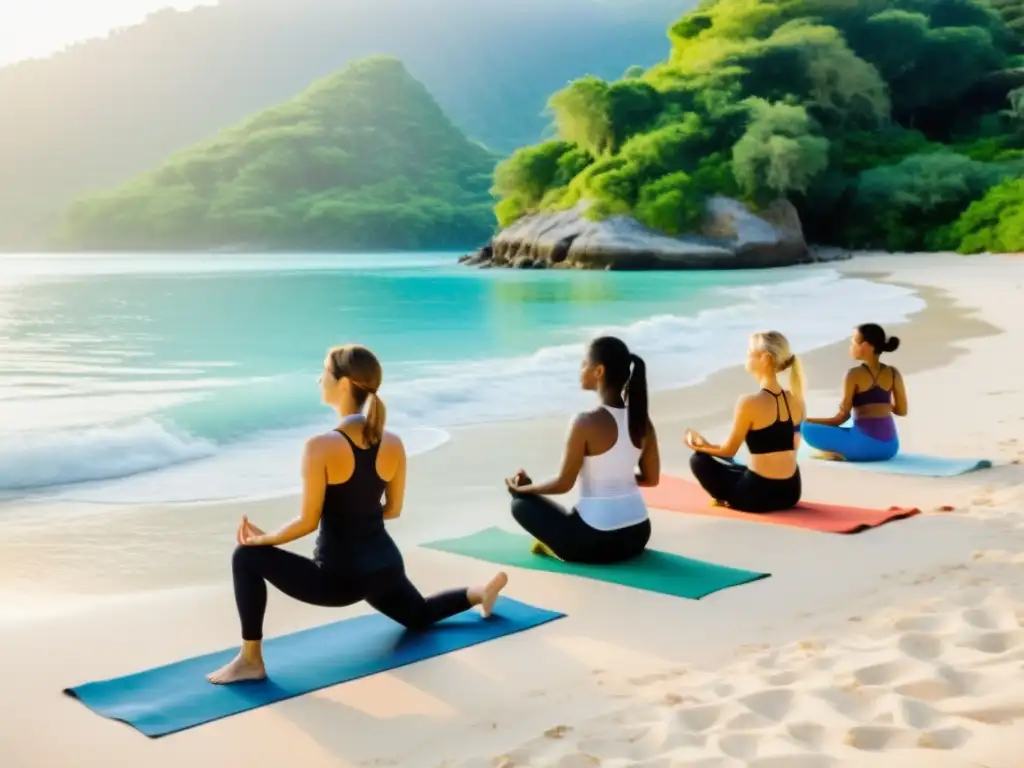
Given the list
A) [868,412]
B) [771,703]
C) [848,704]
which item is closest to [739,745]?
[771,703]

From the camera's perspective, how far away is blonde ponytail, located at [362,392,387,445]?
3475mm

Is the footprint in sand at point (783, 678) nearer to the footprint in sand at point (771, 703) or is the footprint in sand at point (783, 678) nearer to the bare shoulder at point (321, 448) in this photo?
the footprint in sand at point (771, 703)

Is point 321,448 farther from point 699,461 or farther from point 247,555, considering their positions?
point 699,461

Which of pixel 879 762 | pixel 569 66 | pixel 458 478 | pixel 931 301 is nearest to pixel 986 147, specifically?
pixel 931 301

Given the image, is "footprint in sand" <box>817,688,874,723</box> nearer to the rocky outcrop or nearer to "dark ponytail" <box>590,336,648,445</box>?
"dark ponytail" <box>590,336,648,445</box>

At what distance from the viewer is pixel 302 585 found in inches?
139

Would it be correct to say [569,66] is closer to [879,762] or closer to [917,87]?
[917,87]

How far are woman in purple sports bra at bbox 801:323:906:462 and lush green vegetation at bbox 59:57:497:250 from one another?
86.1 metres

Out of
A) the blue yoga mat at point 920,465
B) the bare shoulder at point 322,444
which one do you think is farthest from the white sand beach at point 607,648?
the bare shoulder at point 322,444

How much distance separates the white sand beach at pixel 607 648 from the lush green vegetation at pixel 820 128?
3858cm

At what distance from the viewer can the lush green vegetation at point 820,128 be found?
1757 inches

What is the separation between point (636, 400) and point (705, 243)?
4172 centimetres

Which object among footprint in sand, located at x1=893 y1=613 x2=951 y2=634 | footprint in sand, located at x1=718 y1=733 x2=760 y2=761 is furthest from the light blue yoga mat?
footprint in sand, located at x1=718 y1=733 x2=760 y2=761

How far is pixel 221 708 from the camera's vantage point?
3229 mm
